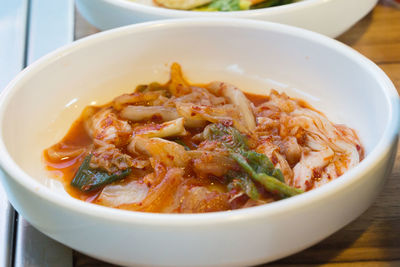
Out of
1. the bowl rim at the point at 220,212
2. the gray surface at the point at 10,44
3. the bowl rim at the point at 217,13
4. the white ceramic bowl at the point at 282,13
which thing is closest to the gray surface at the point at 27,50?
the gray surface at the point at 10,44

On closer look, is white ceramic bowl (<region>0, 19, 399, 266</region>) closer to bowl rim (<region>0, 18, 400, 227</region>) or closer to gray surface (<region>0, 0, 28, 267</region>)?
bowl rim (<region>0, 18, 400, 227</region>)

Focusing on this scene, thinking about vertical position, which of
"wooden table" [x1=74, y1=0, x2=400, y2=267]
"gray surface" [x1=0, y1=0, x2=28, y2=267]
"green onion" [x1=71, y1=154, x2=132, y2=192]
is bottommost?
"gray surface" [x1=0, y1=0, x2=28, y2=267]

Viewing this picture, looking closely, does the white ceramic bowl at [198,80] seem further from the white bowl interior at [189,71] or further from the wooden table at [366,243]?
the wooden table at [366,243]

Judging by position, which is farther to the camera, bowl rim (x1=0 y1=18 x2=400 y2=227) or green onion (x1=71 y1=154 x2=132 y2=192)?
green onion (x1=71 y1=154 x2=132 y2=192)

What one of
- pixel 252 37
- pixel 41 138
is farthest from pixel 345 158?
pixel 41 138

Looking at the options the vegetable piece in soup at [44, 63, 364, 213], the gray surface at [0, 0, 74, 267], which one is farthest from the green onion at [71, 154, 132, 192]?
the gray surface at [0, 0, 74, 267]

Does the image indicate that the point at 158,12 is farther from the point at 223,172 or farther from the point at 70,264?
the point at 70,264

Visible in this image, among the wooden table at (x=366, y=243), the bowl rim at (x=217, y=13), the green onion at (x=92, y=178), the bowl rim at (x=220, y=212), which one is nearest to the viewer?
the bowl rim at (x=220, y=212)
